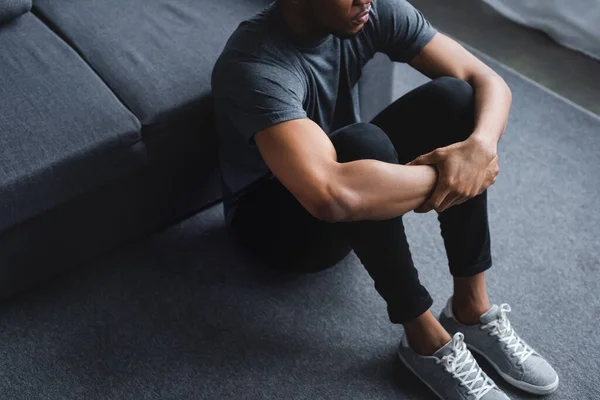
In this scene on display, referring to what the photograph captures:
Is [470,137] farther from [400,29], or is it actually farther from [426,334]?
[426,334]

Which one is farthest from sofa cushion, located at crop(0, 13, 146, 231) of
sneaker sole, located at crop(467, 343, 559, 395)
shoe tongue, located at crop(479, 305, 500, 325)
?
sneaker sole, located at crop(467, 343, 559, 395)

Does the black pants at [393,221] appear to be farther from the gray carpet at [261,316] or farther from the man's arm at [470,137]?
the gray carpet at [261,316]

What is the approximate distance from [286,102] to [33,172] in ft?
1.84

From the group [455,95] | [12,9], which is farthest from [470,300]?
[12,9]

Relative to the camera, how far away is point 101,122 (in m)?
1.49

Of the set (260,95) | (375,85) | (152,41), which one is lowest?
(375,85)

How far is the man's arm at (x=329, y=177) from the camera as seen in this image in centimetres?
119

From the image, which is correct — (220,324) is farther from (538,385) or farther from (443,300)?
(538,385)

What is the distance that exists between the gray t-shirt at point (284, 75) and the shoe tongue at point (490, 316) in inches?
20.1

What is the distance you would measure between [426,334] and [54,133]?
2.89 feet

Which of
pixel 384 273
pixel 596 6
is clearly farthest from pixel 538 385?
pixel 596 6

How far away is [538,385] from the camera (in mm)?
1436

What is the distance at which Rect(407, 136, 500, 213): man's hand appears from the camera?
124cm

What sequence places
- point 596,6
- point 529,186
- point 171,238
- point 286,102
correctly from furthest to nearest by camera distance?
point 596,6 → point 529,186 → point 171,238 → point 286,102
